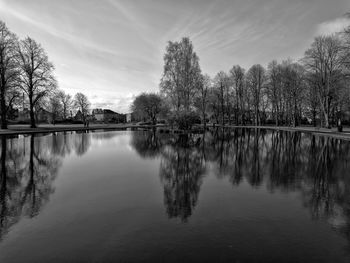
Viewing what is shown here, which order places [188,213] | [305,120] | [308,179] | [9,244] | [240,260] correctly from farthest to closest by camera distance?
[305,120]
[308,179]
[188,213]
[9,244]
[240,260]

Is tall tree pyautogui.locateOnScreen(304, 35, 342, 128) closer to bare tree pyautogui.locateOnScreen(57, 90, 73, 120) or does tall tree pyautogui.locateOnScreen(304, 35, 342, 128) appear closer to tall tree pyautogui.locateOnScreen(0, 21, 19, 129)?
tall tree pyautogui.locateOnScreen(0, 21, 19, 129)

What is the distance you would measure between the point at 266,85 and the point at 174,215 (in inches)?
2325

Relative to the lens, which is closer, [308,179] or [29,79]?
[308,179]

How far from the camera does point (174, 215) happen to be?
5.12 m

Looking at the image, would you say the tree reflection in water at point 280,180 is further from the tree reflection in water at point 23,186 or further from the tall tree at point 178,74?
the tall tree at point 178,74

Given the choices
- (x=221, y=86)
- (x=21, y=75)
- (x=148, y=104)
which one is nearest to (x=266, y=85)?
(x=221, y=86)

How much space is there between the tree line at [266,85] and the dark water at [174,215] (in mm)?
27347

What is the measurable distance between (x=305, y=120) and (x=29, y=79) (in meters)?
77.0

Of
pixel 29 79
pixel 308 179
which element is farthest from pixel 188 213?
pixel 29 79

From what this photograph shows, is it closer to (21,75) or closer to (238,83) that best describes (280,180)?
(21,75)

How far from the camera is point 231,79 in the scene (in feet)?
221

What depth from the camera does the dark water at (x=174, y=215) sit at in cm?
364

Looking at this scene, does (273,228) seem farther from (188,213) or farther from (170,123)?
(170,123)

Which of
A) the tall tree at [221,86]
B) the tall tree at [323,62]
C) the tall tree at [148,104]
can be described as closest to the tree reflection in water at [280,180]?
the tall tree at [323,62]
